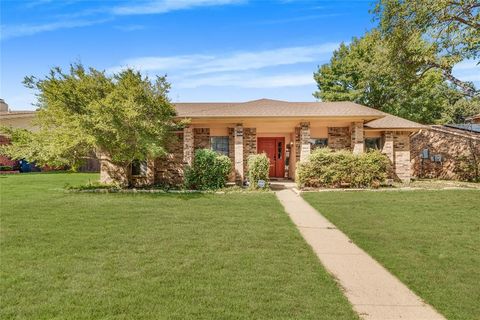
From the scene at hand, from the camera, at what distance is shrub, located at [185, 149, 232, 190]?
1267 cm

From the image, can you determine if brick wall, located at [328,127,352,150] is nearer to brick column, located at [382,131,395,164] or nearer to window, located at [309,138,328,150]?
window, located at [309,138,328,150]

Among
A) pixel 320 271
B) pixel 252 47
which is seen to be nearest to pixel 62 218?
pixel 320 271

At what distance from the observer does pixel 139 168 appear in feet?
48.3

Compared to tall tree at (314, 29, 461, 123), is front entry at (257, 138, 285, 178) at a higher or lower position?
lower

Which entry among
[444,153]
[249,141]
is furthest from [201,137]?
[444,153]

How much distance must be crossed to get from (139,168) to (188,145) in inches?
115

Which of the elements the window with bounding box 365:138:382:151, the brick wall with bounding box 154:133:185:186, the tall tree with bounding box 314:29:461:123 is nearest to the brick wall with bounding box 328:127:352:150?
the window with bounding box 365:138:382:151

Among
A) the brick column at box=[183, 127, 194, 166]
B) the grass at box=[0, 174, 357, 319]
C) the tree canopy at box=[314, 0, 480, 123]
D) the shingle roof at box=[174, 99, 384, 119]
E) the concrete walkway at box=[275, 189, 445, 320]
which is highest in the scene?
the tree canopy at box=[314, 0, 480, 123]

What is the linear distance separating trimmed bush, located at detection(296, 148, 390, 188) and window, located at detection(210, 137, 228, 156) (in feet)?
14.0

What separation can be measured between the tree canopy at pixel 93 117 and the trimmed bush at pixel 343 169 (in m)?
6.21

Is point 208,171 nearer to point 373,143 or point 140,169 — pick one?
point 140,169

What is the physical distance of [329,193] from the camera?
37.2 ft

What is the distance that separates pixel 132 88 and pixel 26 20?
3627 millimetres

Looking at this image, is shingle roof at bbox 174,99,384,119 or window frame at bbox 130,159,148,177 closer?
shingle roof at bbox 174,99,384,119
